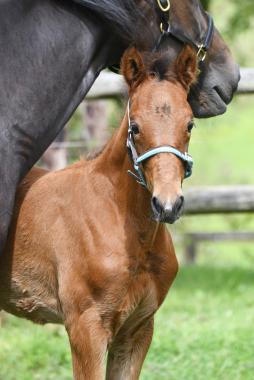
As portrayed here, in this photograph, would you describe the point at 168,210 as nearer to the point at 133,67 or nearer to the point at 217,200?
the point at 133,67

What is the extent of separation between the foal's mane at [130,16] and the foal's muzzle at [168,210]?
926 mm

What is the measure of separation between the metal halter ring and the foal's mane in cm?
4

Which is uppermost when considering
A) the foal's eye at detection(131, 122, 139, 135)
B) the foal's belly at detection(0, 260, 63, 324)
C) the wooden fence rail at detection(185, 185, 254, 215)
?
the foal's eye at detection(131, 122, 139, 135)

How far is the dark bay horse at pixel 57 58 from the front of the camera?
4023 mm

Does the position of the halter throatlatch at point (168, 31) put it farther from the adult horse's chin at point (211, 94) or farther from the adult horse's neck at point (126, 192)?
the adult horse's neck at point (126, 192)

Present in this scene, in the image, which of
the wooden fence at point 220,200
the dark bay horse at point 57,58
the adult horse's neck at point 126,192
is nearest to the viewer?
the adult horse's neck at point 126,192

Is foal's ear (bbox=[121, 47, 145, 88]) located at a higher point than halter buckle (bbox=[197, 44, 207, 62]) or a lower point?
higher

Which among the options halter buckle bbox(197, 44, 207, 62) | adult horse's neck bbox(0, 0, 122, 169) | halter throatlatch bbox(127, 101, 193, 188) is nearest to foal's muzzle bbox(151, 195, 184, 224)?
halter throatlatch bbox(127, 101, 193, 188)

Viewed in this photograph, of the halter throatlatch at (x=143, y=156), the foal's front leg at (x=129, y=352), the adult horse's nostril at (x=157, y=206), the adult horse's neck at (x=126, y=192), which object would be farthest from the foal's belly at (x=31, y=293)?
the adult horse's nostril at (x=157, y=206)

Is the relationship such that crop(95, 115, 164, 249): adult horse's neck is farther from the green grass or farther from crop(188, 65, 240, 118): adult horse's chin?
the green grass

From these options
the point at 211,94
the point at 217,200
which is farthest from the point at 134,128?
the point at 217,200

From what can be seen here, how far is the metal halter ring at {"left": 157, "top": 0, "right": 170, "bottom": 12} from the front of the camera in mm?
4148

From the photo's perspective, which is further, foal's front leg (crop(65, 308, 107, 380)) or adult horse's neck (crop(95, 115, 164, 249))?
adult horse's neck (crop(95, 115, 164, 249))

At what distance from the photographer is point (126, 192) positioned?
3957 millimetres
